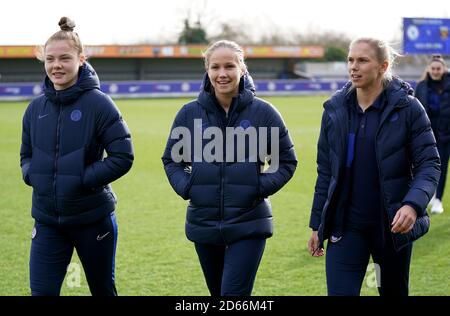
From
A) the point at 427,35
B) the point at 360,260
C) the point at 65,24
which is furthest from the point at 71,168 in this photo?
A: the point at 427,35

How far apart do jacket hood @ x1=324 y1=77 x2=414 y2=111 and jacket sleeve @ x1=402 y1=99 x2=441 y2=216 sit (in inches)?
2.9

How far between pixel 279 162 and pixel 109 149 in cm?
108

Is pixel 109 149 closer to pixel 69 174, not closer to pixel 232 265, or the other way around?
pixel 69 174

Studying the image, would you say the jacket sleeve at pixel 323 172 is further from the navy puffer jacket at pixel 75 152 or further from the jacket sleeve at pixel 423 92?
the jacket sleeve at pixel 423 92

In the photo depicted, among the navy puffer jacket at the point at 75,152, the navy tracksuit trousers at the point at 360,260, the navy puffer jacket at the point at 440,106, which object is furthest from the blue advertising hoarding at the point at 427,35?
the navy puffer jacket at the point at 75,152

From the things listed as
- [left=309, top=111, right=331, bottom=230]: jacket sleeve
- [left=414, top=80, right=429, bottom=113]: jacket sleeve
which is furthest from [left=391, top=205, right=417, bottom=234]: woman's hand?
[left=414, top=80, right=429, bottom=113]: jacket sleeve

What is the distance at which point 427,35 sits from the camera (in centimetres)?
2619

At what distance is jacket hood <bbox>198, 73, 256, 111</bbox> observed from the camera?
162 inches

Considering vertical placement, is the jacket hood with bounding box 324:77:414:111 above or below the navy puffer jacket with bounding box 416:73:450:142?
above

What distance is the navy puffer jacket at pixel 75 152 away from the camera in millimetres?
4133

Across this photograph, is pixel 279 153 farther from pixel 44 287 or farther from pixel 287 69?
pixel 287 69

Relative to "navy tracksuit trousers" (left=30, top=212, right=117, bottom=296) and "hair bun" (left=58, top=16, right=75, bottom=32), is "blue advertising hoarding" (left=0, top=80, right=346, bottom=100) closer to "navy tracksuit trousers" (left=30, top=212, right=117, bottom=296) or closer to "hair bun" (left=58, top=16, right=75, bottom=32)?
"hair bun" (left=58, top=16, right=75, bottom=32)

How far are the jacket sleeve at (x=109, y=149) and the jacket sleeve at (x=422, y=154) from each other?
175cm
